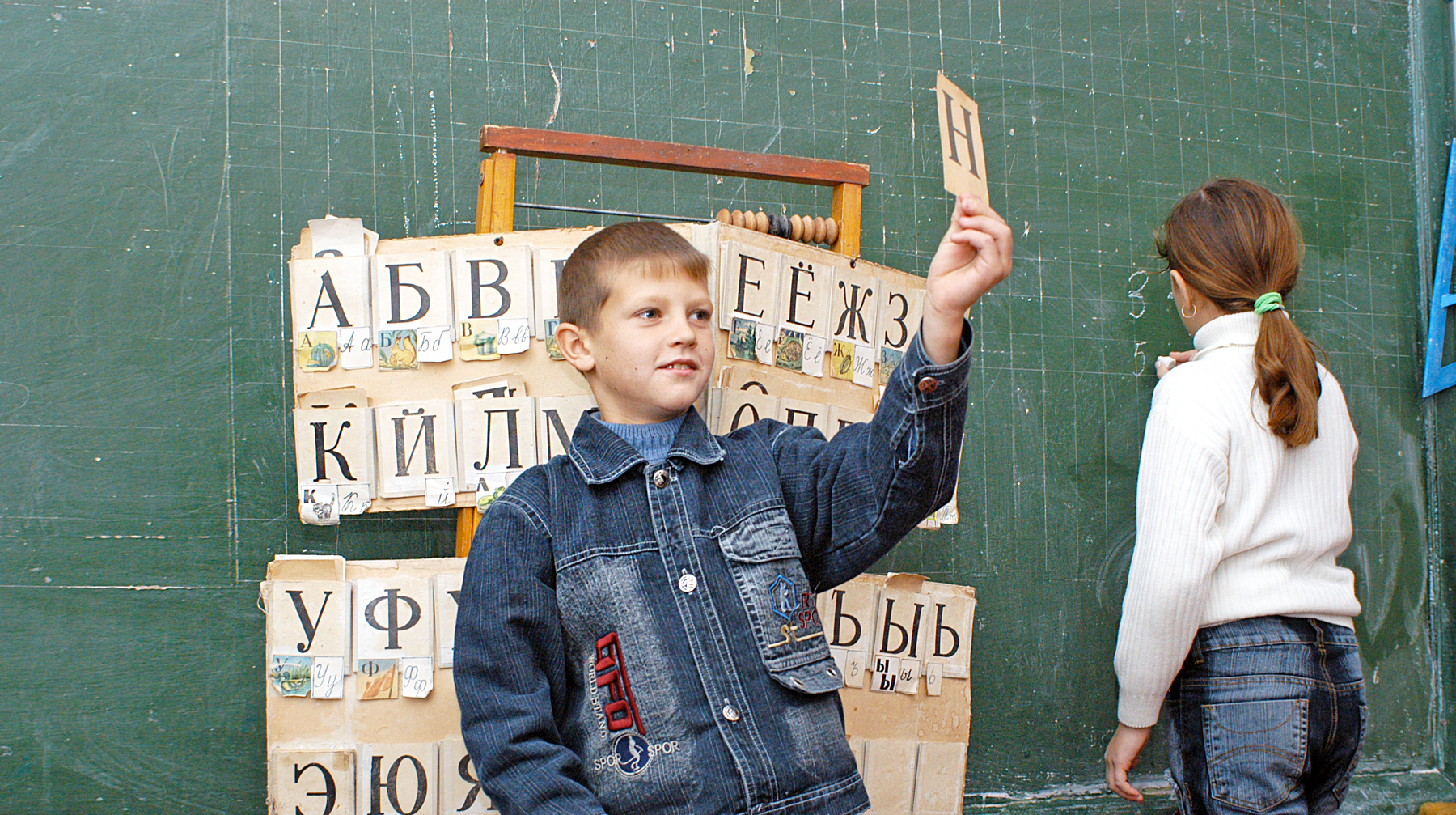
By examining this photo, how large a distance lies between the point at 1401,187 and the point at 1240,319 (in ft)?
4.58

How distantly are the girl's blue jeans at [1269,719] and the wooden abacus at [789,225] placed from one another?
32.1 inches

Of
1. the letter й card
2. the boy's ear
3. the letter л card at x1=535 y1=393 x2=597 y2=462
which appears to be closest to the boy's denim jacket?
the boy's ear

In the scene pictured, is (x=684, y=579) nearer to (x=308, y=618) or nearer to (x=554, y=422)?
(x=554, y=422)

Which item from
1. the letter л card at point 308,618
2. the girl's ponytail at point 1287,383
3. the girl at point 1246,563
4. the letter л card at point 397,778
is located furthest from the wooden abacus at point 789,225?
the letter л card at point 397,778

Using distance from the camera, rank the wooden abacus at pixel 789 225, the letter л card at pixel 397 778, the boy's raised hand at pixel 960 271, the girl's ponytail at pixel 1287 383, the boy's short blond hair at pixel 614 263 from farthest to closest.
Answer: the wooden abacus at pixel 789 225 < the letter л card at pixel 397 778 < the girl's ponytail at pixel 1287 383 < the boy's short blond hair at pixel 614 263 < the boy's raised hand at pixel 960 271

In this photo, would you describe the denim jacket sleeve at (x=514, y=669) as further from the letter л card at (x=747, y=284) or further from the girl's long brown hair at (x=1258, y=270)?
the girl's long brown hair at (x=1258, y=270)

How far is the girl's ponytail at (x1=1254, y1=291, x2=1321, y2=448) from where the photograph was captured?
4.59 ft

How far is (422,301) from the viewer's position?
1.55m

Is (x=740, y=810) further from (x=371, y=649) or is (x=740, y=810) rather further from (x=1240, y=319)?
(x=1240, y=319)

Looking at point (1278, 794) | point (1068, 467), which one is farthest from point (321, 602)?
point (1068, 467)

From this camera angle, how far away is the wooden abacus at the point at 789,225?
1.63 meters

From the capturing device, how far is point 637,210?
2.03 m

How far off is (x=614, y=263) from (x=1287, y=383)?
35.3 inches

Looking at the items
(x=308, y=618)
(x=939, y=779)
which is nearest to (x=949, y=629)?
(x=939, y=779)
